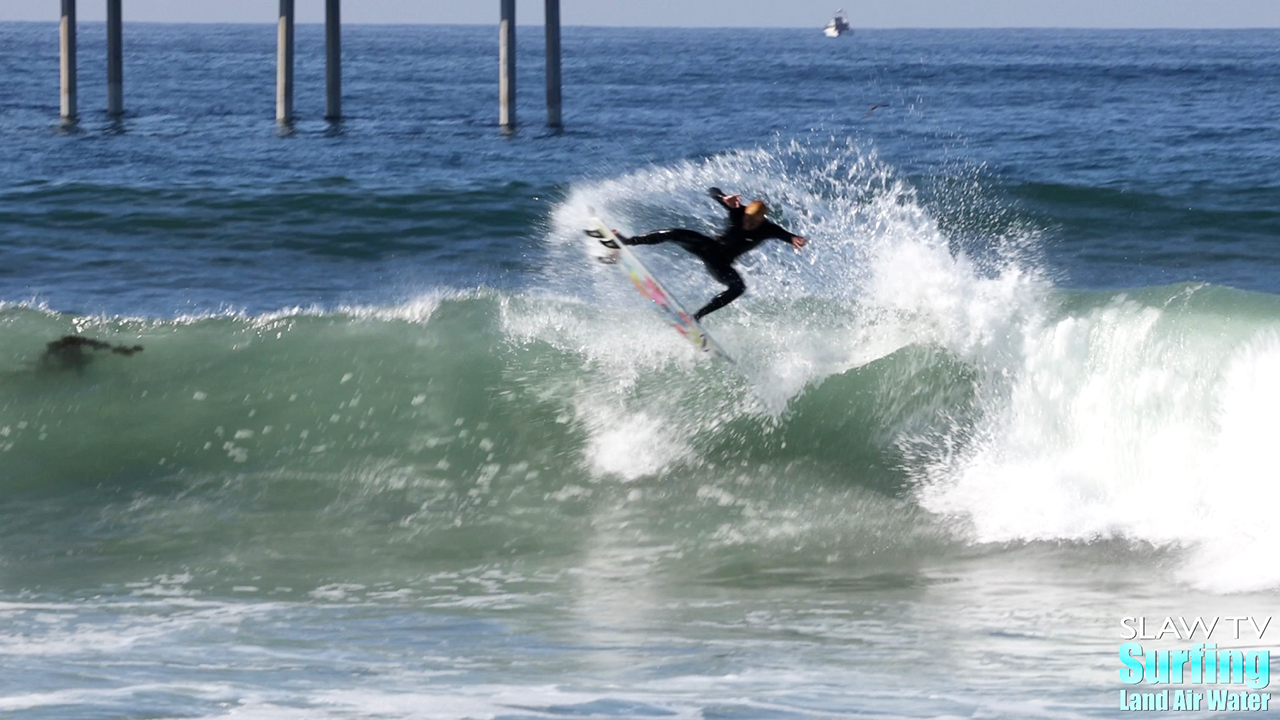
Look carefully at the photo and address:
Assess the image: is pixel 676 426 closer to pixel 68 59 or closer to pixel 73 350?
pixel 73 350

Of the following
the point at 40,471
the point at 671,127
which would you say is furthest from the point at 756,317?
the point at 671,127

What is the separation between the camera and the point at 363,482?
10500mm

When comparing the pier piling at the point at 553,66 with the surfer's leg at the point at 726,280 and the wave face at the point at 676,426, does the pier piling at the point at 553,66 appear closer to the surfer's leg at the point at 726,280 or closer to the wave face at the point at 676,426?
the wave face at the point at 676,426

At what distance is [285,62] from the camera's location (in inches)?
1136

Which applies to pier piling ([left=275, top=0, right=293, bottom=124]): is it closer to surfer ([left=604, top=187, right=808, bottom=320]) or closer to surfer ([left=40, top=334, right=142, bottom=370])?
surfer ([left=40, top=334, right=142, bottom=370])

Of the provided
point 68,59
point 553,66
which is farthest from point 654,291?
point 68,59

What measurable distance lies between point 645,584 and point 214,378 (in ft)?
16.9

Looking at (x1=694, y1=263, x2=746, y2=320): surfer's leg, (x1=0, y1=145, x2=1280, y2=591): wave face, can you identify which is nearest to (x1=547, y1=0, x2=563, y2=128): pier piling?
(x1=0, y1=145, x2=1280, y2=591): wave face

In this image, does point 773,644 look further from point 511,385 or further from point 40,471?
point 40,471

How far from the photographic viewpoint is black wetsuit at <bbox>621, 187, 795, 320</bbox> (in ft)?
32.2

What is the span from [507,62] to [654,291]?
19618mm

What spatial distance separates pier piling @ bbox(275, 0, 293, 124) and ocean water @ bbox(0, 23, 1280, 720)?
942cm

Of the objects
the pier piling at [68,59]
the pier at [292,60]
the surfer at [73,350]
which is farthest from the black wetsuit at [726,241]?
the pier piling at [68,59]

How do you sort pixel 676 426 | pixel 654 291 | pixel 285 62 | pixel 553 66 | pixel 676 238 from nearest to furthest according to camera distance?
pixel 676 238, pixel 676 426, pixel 654 291, pixel 285 62, pixel 553 66
